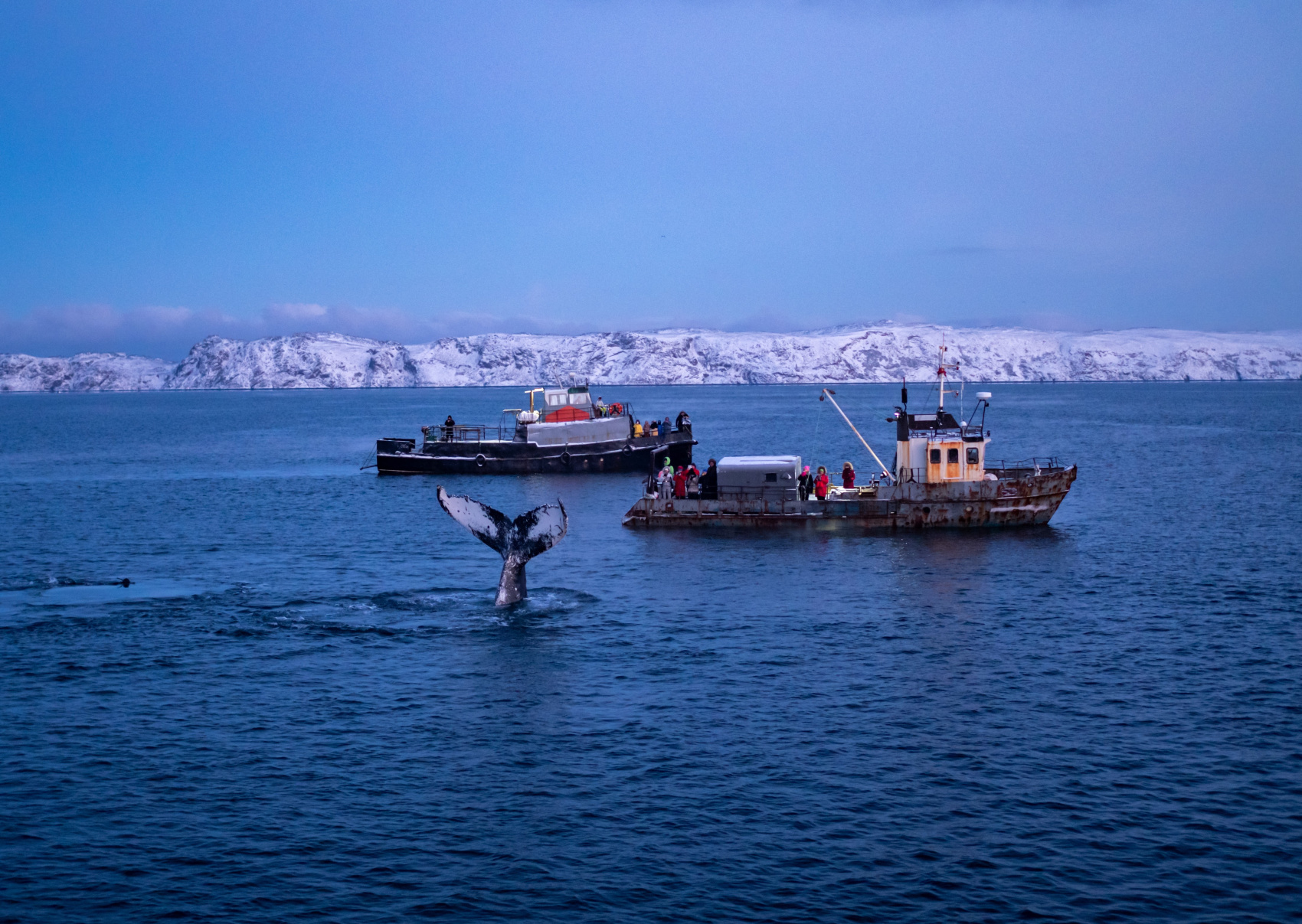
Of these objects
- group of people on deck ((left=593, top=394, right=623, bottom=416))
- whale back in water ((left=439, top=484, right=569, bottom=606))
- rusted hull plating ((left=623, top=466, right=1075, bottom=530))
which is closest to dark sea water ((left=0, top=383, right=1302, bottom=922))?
rusted hull plating ((left=623, top=466, right=1075, bottom=530))

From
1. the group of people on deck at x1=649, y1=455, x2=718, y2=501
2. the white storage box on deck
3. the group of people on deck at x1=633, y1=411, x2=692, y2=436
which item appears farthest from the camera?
the group of people on deck at x1=633, y1=411, x2=692, y2=436

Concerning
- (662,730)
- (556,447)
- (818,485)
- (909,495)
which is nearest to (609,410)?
(556,447)

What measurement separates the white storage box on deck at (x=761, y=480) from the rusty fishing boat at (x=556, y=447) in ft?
80.5

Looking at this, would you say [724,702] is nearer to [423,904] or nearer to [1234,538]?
[423,904]

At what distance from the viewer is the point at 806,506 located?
52.1m

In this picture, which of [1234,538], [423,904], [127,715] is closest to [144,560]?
[127,715]

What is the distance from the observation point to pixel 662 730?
2505cm

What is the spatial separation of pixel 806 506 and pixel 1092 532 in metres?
12.9

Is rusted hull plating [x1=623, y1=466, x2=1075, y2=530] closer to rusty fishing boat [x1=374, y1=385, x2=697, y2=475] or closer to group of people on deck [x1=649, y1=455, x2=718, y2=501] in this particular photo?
group of people on deck [x1=649, y1=455, x2=718, y2=501]

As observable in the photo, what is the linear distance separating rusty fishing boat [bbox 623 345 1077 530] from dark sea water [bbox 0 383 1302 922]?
5.31 ft

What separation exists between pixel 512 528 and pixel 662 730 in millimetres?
11358

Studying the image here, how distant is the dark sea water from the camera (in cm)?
1806

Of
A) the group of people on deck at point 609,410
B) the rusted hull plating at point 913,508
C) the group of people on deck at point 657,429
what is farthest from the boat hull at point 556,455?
the rusted hull plating at point 913,508

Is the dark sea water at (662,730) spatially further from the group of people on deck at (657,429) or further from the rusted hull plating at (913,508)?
the group of people on deck at (657,429)
